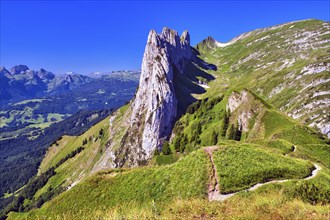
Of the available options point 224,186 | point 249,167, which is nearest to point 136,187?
point 224,186

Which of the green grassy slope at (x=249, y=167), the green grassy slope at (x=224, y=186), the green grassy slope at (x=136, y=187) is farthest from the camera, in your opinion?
the green grassy slope at (x=249, y=167)

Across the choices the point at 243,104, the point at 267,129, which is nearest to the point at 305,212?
the point at 267,129

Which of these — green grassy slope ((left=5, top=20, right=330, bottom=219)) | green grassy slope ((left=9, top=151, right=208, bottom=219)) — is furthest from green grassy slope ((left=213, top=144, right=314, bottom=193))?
green grassy slope ((left=9, top=151, right=208, bottom=219))

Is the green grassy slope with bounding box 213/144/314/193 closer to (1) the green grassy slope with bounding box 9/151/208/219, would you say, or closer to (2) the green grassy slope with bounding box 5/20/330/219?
(2) the green grassy slope with bounding box 5/20/330/219

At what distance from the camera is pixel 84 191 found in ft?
134

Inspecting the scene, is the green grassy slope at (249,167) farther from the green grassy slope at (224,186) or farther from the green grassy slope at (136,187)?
the green grassy slope at (136,187)

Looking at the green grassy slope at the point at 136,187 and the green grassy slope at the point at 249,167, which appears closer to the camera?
the green grassy slope at the point at 136,187

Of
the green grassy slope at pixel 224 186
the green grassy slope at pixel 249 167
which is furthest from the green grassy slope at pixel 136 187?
the green grassy slope at pixel 249 167

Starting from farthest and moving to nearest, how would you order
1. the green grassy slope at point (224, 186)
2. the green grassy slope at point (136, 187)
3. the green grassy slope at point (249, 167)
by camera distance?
the green grassy slope at point (249, 167), the green grassy slope at point (136, 187), the green grassy slope at point (224, 186)

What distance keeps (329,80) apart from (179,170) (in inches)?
5500

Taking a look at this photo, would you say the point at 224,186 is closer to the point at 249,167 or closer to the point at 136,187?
the point at 249,167

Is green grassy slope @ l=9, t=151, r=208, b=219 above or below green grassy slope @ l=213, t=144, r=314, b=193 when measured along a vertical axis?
below

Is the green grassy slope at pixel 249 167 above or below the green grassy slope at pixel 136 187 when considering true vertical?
above

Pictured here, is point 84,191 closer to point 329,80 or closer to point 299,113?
point 299,113
